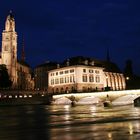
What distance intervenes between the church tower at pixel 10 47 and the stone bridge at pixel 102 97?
4585 cm

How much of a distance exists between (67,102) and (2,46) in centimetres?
5989

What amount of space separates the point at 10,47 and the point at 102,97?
73681mm

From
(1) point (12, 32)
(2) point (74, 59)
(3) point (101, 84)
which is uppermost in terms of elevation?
(1) point (12, 32)

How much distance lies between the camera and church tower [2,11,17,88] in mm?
155000

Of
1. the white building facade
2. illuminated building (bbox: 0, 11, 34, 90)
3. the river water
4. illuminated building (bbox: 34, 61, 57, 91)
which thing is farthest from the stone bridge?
illuminated building (bbox: 34, 61, 57, 91)

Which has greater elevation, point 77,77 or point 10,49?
point 10,49

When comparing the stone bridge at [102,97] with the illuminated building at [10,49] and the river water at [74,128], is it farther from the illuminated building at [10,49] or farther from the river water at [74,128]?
the river water at [74,128]

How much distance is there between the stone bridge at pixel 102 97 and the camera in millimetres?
85725

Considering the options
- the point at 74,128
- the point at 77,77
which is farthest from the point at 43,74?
the point at 74,128

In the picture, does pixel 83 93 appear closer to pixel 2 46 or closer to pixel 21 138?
pixel 2 46

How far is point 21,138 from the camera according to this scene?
2075 centimetres

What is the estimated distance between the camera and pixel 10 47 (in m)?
156

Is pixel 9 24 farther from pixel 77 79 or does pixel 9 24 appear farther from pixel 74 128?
pixel 74 128

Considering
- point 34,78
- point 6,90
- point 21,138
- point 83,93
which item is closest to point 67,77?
point 6,90
